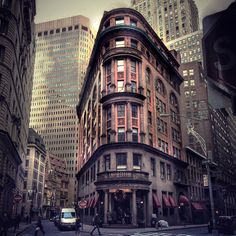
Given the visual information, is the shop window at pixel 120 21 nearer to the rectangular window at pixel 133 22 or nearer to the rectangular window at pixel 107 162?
the rectangular window at pixel 133 22

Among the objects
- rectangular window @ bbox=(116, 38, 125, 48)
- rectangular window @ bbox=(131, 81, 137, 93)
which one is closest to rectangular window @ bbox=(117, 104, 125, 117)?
rectangular window @ bbox=(131, 81, 137, 93)

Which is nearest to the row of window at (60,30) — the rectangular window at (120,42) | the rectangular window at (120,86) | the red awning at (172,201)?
the rectangular window at (120,42)

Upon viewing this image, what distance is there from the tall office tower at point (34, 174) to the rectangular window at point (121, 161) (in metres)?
51.8

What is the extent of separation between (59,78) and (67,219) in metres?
154

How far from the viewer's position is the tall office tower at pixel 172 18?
147000mm

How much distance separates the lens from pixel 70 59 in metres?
181

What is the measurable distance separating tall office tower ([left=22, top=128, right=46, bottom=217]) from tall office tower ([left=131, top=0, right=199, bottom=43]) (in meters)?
91.3

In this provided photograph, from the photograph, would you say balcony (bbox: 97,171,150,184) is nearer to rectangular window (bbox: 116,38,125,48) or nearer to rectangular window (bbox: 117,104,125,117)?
rectangular window (bbox: 117,104,125,117)

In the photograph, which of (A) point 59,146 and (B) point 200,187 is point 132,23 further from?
(A) point 59,146

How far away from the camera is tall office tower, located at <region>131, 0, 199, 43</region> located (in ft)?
482

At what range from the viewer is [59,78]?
595 ft

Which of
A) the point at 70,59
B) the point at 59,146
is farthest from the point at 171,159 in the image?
the point at 70,59

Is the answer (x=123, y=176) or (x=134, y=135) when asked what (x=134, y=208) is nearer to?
(x=123, y=176)

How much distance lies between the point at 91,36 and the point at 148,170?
164 metres
